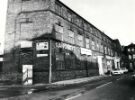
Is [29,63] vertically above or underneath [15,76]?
above

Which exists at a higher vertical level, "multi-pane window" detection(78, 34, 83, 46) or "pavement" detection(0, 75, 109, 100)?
"multi-pane window" detection(78, 34, 83, 46)

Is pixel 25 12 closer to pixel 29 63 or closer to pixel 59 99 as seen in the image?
pixel 29 63

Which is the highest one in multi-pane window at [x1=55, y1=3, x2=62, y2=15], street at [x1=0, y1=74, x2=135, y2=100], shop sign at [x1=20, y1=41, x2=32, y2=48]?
multi-pane window at [x1=55, y1=3, x2=62, y2=15]

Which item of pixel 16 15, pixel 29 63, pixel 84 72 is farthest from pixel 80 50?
pixel 16 15

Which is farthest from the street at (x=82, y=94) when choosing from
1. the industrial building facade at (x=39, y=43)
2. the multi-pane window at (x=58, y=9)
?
the multi-pane window at (x=58, y=9)

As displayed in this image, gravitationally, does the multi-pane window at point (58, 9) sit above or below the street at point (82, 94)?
above

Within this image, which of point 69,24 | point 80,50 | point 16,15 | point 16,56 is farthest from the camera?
point 80,50

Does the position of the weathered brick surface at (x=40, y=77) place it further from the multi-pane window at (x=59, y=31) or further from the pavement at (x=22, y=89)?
the multi-pane window at (x=59, y=31)

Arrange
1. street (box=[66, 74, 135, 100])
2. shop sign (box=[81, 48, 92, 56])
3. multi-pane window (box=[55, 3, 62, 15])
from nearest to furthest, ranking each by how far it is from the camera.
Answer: street (box=[66, 74, 135, 100]) < multi-pane window (box=[55, 3, 62, 15]) < shop sign (box=[81, 48, 92, 56])

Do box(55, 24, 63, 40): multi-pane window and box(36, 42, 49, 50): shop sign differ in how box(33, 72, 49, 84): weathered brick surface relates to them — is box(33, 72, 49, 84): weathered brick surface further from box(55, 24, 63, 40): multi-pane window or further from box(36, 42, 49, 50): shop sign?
box(55, 24, 63, 40): multi-pane window

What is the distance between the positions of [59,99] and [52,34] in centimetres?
1189

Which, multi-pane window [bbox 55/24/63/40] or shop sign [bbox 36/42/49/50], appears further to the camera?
multi-pane window [bbox 55/24/63/40]

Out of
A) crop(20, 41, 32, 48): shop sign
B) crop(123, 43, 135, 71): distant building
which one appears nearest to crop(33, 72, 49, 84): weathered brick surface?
crop(20, 41, 32, 48): shop sign

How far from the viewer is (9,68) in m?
18.2
